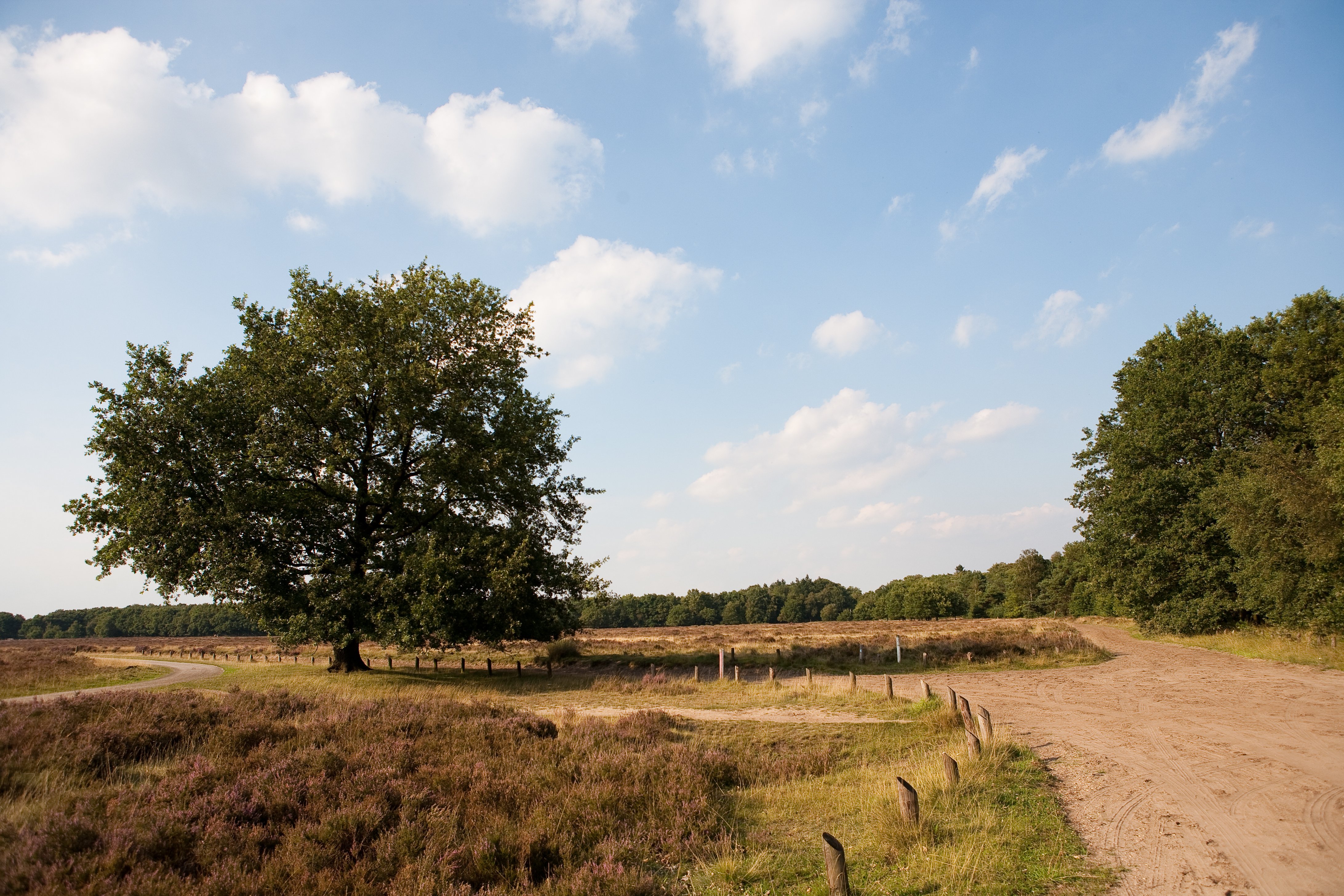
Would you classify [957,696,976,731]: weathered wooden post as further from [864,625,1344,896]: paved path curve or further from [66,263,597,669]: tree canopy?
[66,263,597,669]: tree canopy

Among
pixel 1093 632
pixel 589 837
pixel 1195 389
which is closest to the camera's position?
pixel 589 837

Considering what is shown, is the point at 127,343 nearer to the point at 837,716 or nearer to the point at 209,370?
the point at 209,370

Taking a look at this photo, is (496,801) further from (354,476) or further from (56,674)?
(56,674)

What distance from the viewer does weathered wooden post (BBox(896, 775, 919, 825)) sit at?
7.62m

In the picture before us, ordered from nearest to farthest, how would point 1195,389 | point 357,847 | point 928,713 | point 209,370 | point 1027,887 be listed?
point 1027,887, point 357,847, point 928,713, point 209,370, point 1195,389

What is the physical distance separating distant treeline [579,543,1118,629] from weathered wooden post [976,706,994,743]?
212ft

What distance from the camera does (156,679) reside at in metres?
27.2

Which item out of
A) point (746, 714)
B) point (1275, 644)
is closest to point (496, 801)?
point (746, 714)

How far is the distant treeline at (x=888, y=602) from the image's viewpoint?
87.1m

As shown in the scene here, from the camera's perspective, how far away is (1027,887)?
639cm

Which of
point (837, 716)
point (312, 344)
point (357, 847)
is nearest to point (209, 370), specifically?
point (312, 344)

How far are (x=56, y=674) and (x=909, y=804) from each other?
36.5m

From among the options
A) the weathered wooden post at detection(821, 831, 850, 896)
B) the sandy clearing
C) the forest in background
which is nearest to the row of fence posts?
the weathered wooden post at detection(821, 831, 850, 896)

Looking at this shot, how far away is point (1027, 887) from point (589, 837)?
508 cm
